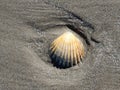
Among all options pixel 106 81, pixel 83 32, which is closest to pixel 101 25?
pixel 83 32

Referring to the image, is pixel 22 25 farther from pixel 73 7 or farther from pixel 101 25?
pixel 101 25

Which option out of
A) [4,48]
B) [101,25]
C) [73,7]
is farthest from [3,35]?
[101,25]

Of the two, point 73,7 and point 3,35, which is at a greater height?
point 73,7

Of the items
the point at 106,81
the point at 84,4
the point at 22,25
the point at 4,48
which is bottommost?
the point at 106,81
